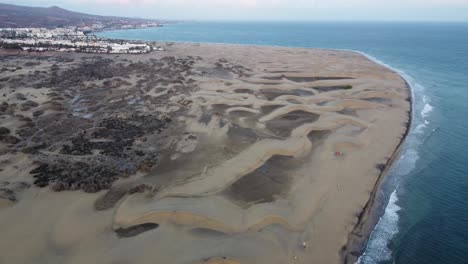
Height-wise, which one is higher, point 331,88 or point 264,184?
point 331,88

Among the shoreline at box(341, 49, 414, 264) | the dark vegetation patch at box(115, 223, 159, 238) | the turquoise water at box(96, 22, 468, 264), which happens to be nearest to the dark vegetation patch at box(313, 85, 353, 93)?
the turquoise water at box(96, 22, 468, 264)

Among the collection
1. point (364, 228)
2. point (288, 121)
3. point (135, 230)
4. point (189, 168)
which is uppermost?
point (288, 121)

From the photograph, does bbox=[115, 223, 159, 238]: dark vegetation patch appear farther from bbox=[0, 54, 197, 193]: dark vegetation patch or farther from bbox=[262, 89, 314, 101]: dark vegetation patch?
bbox=[262, 89, 314, 101]: dark vegetation patch

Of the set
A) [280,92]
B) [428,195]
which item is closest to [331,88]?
[280,92]

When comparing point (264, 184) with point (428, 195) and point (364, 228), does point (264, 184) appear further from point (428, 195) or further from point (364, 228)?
point (428, 195)

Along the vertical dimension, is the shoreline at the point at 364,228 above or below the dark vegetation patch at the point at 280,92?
below

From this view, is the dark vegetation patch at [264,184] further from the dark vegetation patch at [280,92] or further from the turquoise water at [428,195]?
the dark vegetation patch at [280,92]

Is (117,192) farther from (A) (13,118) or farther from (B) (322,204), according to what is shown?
(A) (13,118)

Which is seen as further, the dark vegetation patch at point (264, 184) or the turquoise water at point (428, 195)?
the dark vegetation patch at point (264, 184)

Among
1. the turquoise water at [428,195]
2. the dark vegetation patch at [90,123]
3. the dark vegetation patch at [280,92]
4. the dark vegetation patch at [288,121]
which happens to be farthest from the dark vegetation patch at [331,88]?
the dark vegetation patch at [90,123]
